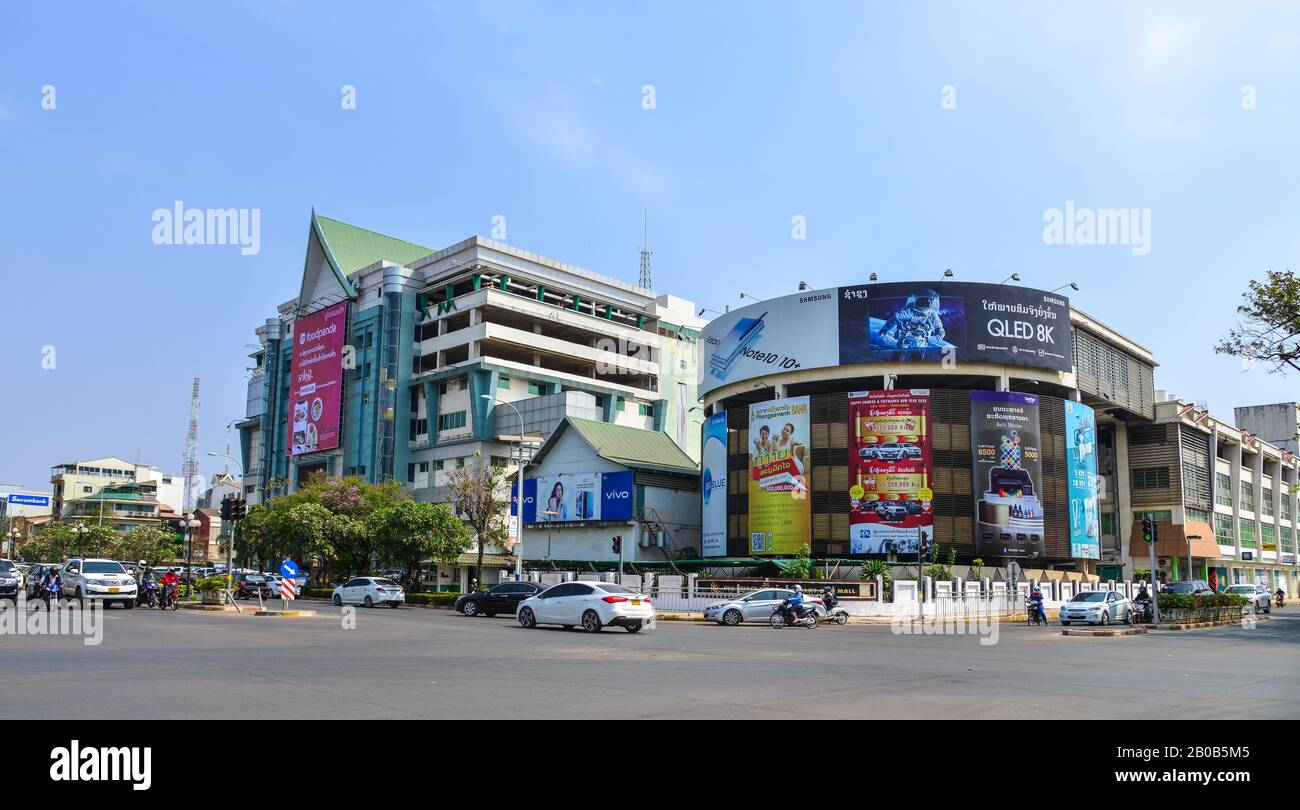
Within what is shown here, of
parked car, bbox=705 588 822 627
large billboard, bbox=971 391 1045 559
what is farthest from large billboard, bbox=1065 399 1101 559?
parked car, bbox=705 588 822 627


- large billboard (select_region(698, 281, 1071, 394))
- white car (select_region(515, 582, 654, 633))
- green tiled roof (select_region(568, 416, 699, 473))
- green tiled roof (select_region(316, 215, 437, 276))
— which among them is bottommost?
white car (select_region(515, 582, 654, 633))

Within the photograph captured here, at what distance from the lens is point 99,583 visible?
3550 centimetres

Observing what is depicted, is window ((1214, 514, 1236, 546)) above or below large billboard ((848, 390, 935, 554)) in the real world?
below

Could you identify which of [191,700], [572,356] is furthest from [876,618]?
[572,356]

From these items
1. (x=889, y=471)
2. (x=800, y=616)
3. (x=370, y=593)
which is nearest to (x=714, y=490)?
(x=889, y=471)

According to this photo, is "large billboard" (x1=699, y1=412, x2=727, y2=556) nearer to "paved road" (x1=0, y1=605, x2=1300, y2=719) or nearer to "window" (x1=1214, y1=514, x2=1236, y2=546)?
"paved road" (x1=0, y1=605, x2=1300, y2=719)

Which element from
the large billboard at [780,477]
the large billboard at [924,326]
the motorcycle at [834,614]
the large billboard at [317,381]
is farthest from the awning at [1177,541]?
the large billboard at [317,381]

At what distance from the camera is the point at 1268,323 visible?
1430 inches

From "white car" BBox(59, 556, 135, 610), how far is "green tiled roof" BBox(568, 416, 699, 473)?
3213cm

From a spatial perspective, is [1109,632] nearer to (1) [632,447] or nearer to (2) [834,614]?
(2) [834,614]

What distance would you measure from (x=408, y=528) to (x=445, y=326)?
37.9m

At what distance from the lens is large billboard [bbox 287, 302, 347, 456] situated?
9019cm

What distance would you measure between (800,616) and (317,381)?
69.4m
